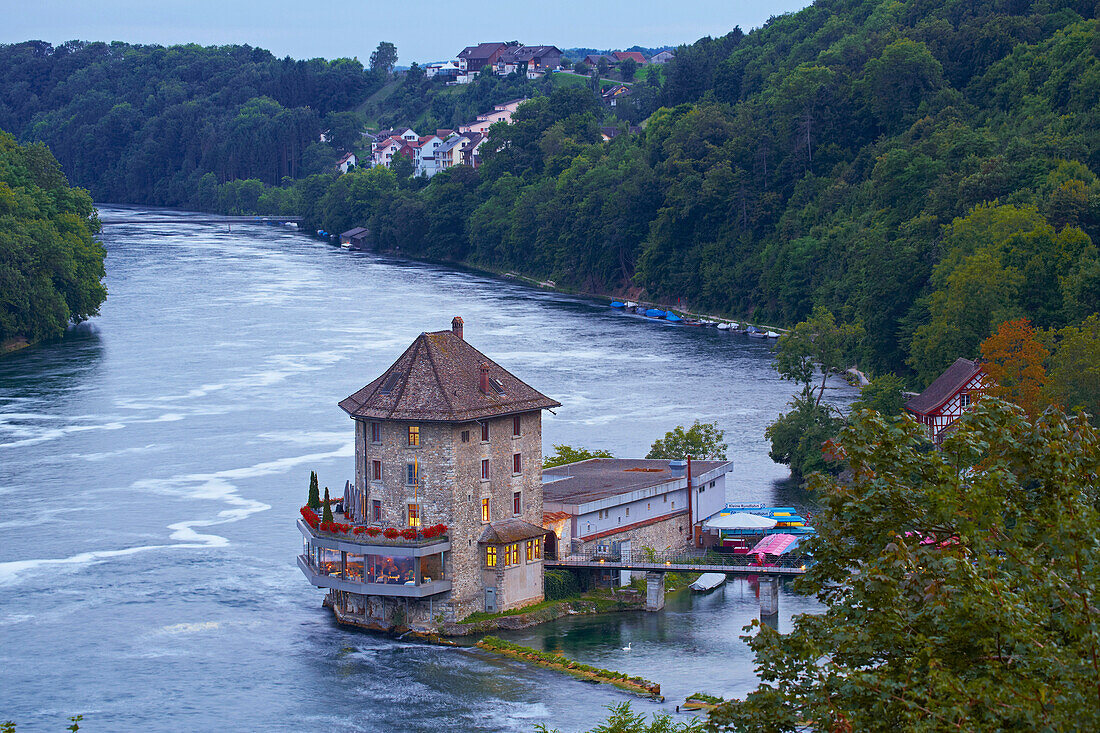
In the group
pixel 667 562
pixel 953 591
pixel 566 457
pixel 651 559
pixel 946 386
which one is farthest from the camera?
pixel 946 386

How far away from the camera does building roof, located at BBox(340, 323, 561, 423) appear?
60.2 metres

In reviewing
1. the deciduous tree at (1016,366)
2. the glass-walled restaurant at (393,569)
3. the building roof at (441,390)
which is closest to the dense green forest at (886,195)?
the deciduous tree at (1016,366)

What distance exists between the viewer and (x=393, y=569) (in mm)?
59406

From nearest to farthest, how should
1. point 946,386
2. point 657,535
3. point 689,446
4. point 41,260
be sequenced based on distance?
point 657,535 → point 689,446 → point 946,386 → point 41,260

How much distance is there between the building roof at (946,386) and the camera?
85.0 metres

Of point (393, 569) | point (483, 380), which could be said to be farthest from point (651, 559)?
point (393, 569)

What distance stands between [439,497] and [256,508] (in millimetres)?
19536

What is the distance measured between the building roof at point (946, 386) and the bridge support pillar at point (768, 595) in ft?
90.9

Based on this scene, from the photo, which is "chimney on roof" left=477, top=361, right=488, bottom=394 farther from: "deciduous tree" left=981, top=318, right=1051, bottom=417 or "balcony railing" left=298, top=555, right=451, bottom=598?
"deciduous tree" left=981, top=318, right=1051, bottom=417

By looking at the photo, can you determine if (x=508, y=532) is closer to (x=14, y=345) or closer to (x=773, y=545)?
(x=773, y=545)

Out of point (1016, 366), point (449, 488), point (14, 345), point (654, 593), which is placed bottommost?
point (654, 593)

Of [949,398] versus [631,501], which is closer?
[631,501]

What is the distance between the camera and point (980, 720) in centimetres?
2261

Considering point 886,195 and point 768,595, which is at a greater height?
point 886,195
